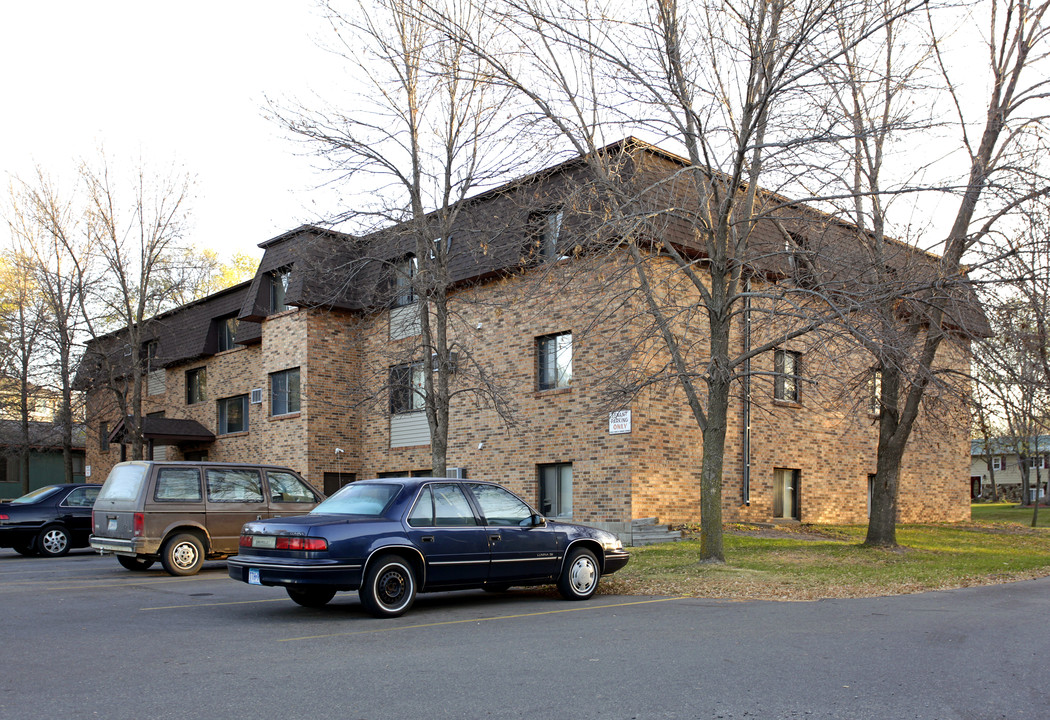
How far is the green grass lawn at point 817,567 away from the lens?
1252cm

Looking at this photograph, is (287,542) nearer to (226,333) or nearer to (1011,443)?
(226,333)

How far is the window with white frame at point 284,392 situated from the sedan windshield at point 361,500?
18416 mm

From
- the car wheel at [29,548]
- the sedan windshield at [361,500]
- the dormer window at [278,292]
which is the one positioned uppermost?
the dormer window at [278,292]

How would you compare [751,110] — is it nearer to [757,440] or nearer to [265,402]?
[757,440]

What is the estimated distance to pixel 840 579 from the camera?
13.5m

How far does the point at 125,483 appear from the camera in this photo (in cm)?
1451

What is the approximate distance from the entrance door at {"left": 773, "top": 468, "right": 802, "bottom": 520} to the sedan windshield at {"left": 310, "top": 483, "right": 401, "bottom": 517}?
53.6ft

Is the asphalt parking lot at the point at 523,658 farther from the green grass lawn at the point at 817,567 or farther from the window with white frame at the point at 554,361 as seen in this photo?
the window with white frame at the point at 554,361

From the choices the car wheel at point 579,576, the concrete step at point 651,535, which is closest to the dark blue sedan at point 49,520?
the concrete step at point 651,535

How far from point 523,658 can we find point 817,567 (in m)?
9.16

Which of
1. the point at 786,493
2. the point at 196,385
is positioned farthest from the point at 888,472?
the point at 196,385

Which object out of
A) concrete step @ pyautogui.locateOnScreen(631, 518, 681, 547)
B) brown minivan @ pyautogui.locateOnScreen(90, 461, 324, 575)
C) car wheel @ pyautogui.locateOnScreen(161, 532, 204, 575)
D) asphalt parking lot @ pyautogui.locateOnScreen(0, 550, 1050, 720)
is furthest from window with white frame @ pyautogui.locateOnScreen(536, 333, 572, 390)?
asphalt parking lot @ pyautogui.locateOnScreen(0, 550, 1050, 720)

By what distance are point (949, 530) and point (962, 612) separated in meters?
18.5

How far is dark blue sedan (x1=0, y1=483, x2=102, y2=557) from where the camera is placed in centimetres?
1858
